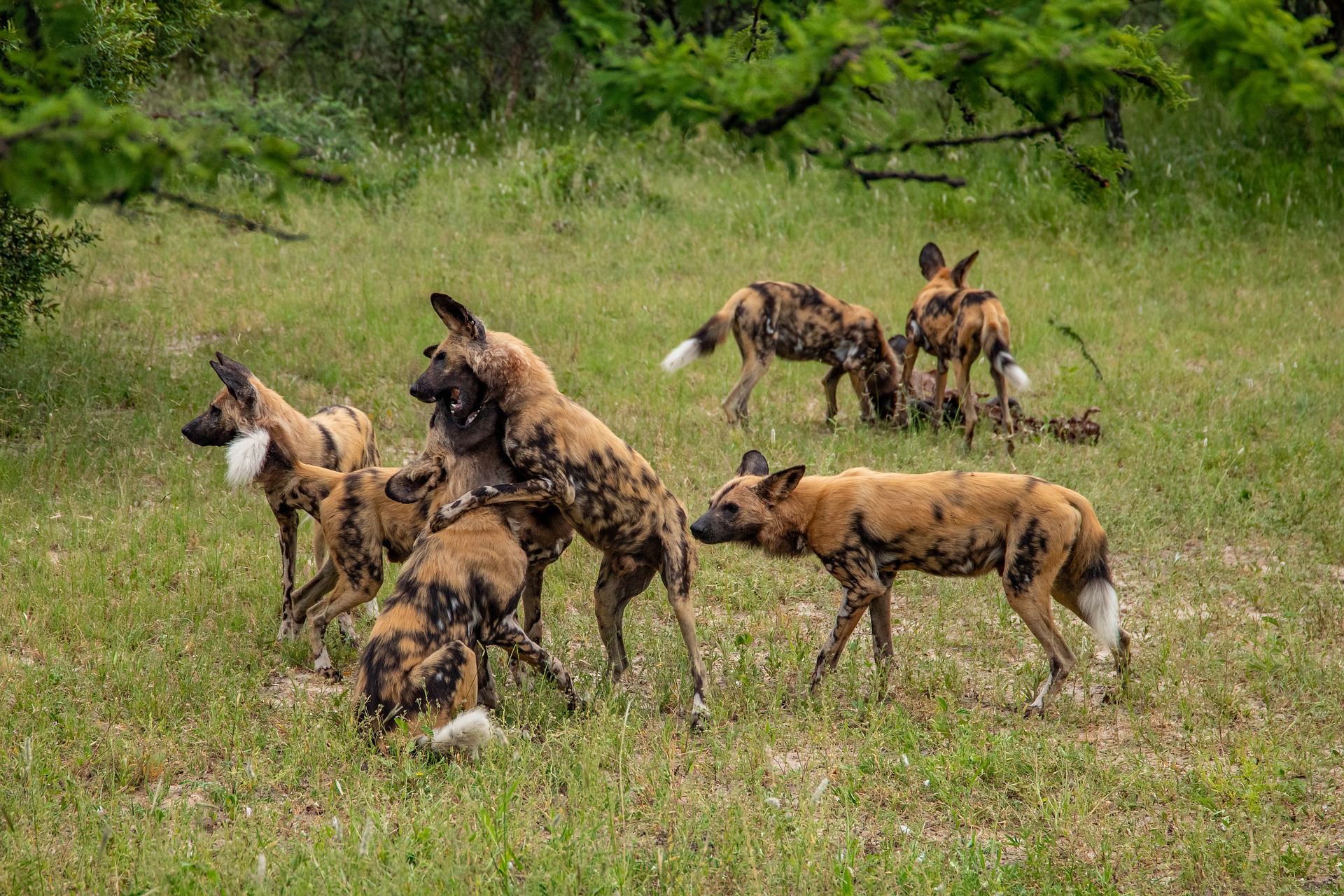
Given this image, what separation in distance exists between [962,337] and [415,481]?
521 centimetres

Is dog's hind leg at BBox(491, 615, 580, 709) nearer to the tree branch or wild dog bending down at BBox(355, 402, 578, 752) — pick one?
wild dog bending down at BBox(355, 402, 578, 752)

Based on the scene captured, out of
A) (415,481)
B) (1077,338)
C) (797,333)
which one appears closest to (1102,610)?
(415,481)

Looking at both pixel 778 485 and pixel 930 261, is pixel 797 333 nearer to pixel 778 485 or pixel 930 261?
pixel 930 261

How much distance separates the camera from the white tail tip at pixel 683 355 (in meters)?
9.59

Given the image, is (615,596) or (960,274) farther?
(960,274)

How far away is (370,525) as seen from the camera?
603 cm

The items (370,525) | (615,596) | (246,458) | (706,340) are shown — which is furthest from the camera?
(706,340)

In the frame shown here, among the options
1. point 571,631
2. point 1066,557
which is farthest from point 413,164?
point 1066,557

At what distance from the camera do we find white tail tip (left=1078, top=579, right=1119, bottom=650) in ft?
18.7

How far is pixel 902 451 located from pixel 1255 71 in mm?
6681

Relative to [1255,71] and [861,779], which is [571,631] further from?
[1255,71]

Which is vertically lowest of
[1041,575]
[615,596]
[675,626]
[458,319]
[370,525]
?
[675,626]

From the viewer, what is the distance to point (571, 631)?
6555mm

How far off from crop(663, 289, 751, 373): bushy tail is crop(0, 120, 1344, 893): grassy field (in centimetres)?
47
